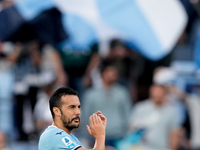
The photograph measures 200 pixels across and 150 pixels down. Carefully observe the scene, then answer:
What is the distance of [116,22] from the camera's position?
11031 mm

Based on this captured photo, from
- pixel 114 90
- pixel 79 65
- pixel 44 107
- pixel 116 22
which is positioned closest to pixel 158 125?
pixel 114 90

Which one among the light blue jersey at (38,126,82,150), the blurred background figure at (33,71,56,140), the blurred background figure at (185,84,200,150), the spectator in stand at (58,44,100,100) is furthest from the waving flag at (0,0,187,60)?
the light blue jersey at (38,126,82,150)

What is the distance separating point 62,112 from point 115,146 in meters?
4.64

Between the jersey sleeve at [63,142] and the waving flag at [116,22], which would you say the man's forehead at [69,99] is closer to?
the jersey sleeve at [63,142]

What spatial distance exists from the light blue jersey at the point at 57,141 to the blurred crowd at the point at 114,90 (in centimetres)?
446

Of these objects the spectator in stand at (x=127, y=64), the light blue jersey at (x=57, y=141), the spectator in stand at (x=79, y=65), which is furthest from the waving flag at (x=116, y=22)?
the light blue jersey at (x=57, y=141)

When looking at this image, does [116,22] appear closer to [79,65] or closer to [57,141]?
[79,65]

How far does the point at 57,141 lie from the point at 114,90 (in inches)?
191

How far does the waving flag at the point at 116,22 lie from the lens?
10.5 metres

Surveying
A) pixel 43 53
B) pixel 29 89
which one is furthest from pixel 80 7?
pixel 29 89

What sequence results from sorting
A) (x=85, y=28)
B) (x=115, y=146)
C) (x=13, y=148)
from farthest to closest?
(x=85, y=28) → (x=13, y=148) → (x=115, y=146)

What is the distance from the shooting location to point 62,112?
4727 mm

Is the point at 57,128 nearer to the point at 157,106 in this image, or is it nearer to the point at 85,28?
the point at 157,106

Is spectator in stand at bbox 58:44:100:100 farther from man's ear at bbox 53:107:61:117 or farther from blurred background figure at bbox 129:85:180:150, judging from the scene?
man's ear at bbox 53:107:61:117
